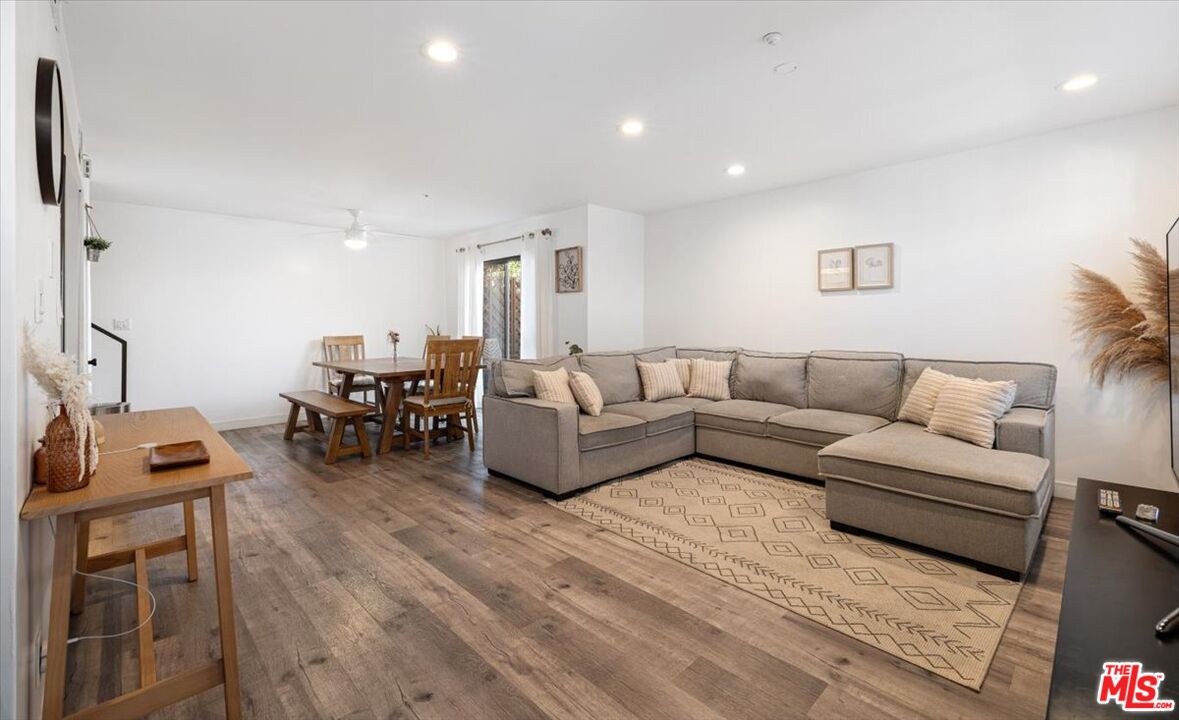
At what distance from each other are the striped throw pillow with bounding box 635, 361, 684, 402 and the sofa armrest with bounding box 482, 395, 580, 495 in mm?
1239

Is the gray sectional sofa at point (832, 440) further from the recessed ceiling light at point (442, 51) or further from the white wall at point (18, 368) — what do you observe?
the white wall at point (18, 368)

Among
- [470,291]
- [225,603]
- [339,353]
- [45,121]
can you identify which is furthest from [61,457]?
[470,291]

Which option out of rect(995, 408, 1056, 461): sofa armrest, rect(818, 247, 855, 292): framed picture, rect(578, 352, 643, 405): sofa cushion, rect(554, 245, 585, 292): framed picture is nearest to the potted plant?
rect(578, 352, 643, 405): sofa cushion

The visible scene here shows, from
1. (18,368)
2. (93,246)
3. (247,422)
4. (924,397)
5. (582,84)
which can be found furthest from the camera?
(247,422)

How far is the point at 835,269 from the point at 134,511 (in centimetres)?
465

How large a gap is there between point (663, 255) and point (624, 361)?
1.72 metres

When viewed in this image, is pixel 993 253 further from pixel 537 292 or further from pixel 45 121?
pixel 45 121

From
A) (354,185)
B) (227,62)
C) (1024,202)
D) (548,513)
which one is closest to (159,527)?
(548,513)

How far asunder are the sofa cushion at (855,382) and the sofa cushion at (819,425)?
0.29 feet

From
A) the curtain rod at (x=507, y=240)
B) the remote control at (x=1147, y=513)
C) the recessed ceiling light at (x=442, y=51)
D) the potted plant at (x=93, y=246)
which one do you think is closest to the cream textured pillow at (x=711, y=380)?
the curtain rod at (x=507, y=240)

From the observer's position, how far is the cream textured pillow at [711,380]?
4629 millimetres

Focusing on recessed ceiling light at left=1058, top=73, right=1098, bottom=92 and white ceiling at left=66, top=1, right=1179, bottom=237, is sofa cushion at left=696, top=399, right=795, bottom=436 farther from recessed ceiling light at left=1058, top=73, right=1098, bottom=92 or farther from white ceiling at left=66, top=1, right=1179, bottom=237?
recessed ceiling light at left=1058, top=73, right=1098, bottom=92

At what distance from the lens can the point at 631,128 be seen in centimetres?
331

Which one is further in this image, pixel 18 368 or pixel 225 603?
pixel 225 603
